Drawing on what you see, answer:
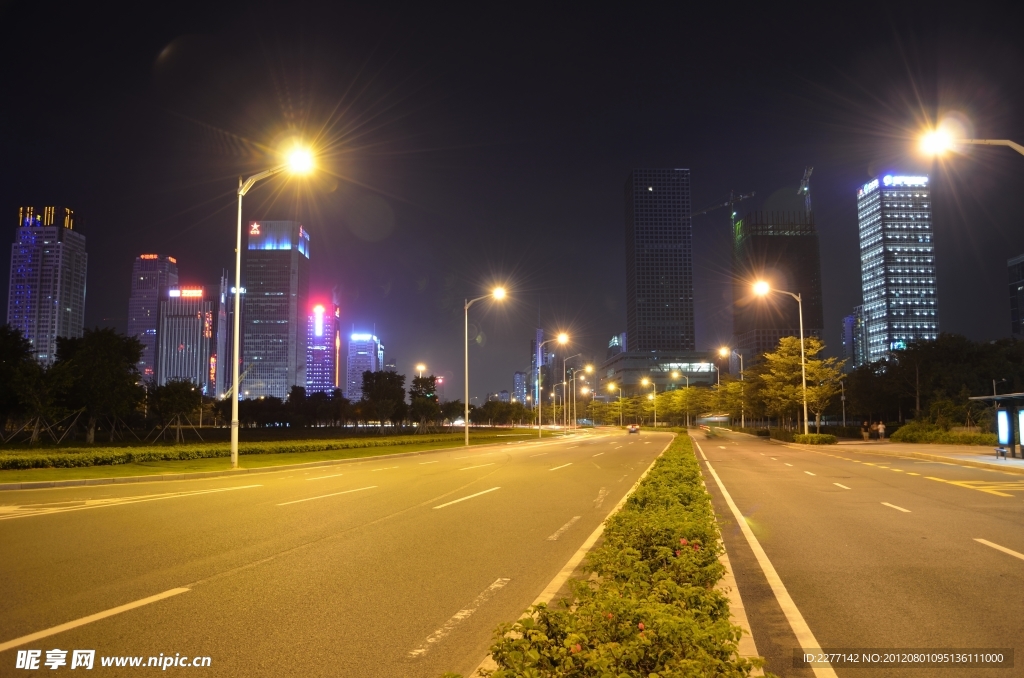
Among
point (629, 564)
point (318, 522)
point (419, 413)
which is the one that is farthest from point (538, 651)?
point (419, 413)

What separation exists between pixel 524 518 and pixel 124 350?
43016mm

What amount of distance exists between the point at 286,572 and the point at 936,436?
153 ft

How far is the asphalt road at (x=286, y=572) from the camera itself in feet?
17.3

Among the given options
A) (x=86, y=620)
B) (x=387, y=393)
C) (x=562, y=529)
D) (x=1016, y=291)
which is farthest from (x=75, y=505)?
(x=1016, y=291)

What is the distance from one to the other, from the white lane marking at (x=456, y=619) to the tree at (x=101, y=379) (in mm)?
40704

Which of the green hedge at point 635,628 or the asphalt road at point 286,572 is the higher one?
the green hedge at point 635,628

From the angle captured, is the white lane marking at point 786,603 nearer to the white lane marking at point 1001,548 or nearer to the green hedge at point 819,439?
the white lane marking at point 1001,548

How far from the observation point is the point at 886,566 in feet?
27.0

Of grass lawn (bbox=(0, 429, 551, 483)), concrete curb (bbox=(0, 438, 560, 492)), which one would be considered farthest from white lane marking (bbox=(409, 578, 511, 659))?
grass lawn (bbox=(0, 429, 551, 483))

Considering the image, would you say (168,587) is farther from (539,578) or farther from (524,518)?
(524,518)

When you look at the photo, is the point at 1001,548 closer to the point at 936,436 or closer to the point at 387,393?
the point at 936,436

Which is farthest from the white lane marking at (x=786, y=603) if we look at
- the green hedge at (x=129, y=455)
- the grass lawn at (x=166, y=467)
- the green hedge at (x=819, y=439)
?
the green hedge at (x=819, y=439)

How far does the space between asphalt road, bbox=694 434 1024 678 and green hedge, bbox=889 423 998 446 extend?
2634 cm

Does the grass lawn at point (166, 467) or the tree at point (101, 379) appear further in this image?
the tree at point (101, 379)
